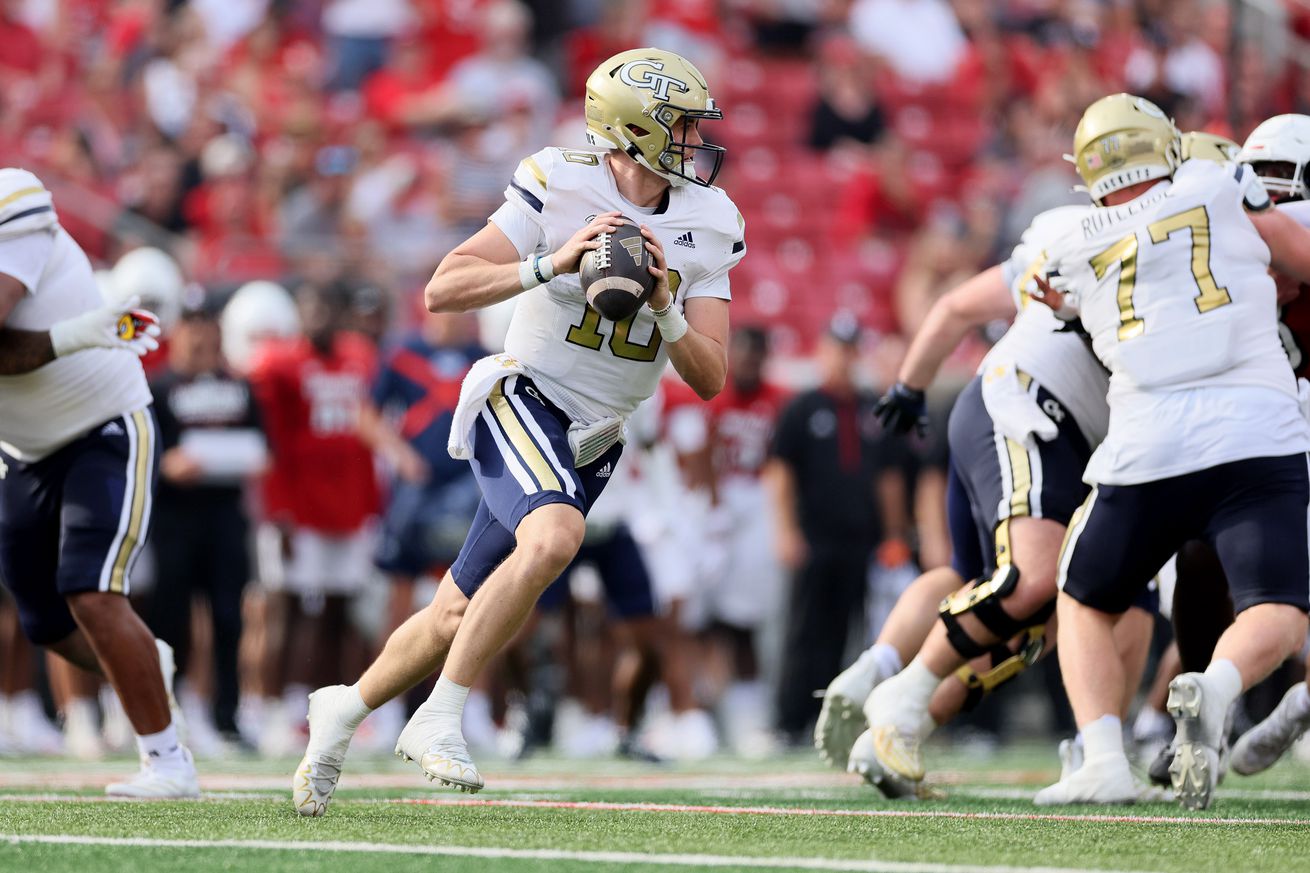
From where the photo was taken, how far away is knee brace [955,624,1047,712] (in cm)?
615

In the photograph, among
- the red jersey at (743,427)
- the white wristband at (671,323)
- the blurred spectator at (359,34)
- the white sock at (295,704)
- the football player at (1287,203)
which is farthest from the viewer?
the blurred spectator at (359,34)

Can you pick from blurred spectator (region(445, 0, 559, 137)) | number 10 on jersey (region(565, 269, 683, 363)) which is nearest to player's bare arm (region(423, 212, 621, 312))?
number 10 on jersey (region(565, 269, 683, 363))

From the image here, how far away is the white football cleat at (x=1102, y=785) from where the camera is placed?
5410 millimetres

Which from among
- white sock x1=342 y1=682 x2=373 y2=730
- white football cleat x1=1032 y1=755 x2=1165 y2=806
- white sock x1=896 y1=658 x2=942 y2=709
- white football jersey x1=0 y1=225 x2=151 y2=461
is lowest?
white football cleat x1=1032 y1=755 x2=1165 y2=806

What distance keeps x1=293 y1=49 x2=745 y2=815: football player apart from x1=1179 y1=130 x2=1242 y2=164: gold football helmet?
5.76 feet

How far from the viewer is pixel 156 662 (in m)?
5.57

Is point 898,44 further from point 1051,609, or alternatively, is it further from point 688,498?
point 1051,609

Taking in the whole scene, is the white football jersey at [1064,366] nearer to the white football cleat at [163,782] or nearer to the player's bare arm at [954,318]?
the player's bare arm at [954,318]

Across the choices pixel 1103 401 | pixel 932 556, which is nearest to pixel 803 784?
pixel 1103 401

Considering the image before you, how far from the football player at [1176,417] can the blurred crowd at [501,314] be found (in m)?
3.50

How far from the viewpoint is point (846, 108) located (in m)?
14.3

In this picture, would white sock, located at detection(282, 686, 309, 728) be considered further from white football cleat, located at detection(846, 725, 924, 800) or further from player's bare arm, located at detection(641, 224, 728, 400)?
player's bare arm, located at detection(641, 224, 728, 400)

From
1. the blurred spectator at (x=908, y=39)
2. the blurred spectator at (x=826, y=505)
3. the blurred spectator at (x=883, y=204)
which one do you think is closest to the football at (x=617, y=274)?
the blurred spectator at (x=826, y=505)

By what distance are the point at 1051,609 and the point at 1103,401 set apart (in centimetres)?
66
